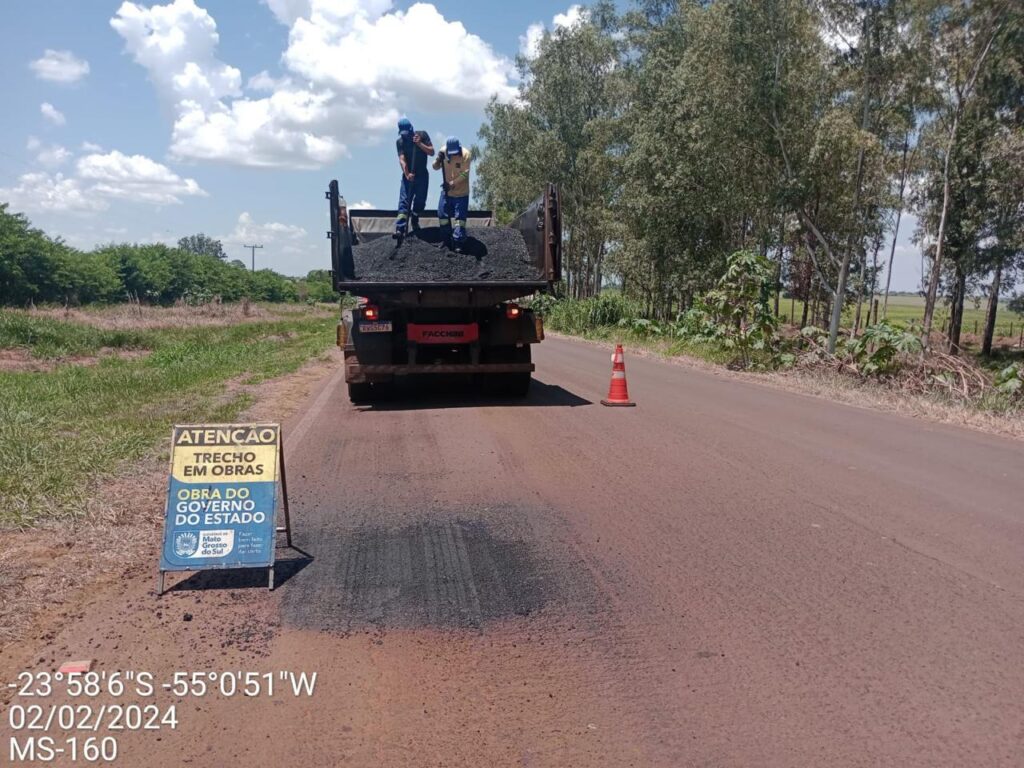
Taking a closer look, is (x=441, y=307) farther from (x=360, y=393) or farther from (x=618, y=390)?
(x=618, y=390)

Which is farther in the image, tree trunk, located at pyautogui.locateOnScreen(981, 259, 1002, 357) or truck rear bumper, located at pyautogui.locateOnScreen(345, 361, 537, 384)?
tree trunk, located at pyautogui.locateOnScreen(981, 259, 1002, 357)

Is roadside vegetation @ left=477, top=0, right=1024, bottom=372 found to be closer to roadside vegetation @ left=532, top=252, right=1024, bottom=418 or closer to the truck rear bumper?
roadside vegetation @ left=532, top=252, right=1024, bottom=418

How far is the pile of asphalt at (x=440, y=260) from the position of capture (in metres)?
10.9

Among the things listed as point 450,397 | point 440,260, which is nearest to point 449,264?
point 440,260

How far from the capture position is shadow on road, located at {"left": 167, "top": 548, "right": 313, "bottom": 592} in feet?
15.1

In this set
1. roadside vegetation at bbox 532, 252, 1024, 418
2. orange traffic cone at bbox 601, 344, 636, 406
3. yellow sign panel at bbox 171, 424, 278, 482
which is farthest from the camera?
roadside vegetation at bbox 532, 252, 1024, 418

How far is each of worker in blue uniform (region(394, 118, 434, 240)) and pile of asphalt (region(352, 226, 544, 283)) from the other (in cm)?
32

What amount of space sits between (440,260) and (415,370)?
1620mm

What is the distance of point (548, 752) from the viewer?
299 cm

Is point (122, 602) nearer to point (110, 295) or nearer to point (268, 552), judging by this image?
point (268, 552)

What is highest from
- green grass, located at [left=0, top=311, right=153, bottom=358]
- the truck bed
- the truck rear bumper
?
the truck bed

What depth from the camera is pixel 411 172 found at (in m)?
11.8

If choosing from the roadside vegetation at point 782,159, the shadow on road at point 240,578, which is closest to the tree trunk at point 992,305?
the roadside vegetation at point 782,159

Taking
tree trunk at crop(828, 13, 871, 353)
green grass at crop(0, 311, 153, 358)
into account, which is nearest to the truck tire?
tree trunk at crop(828, 13, 871, 353)
